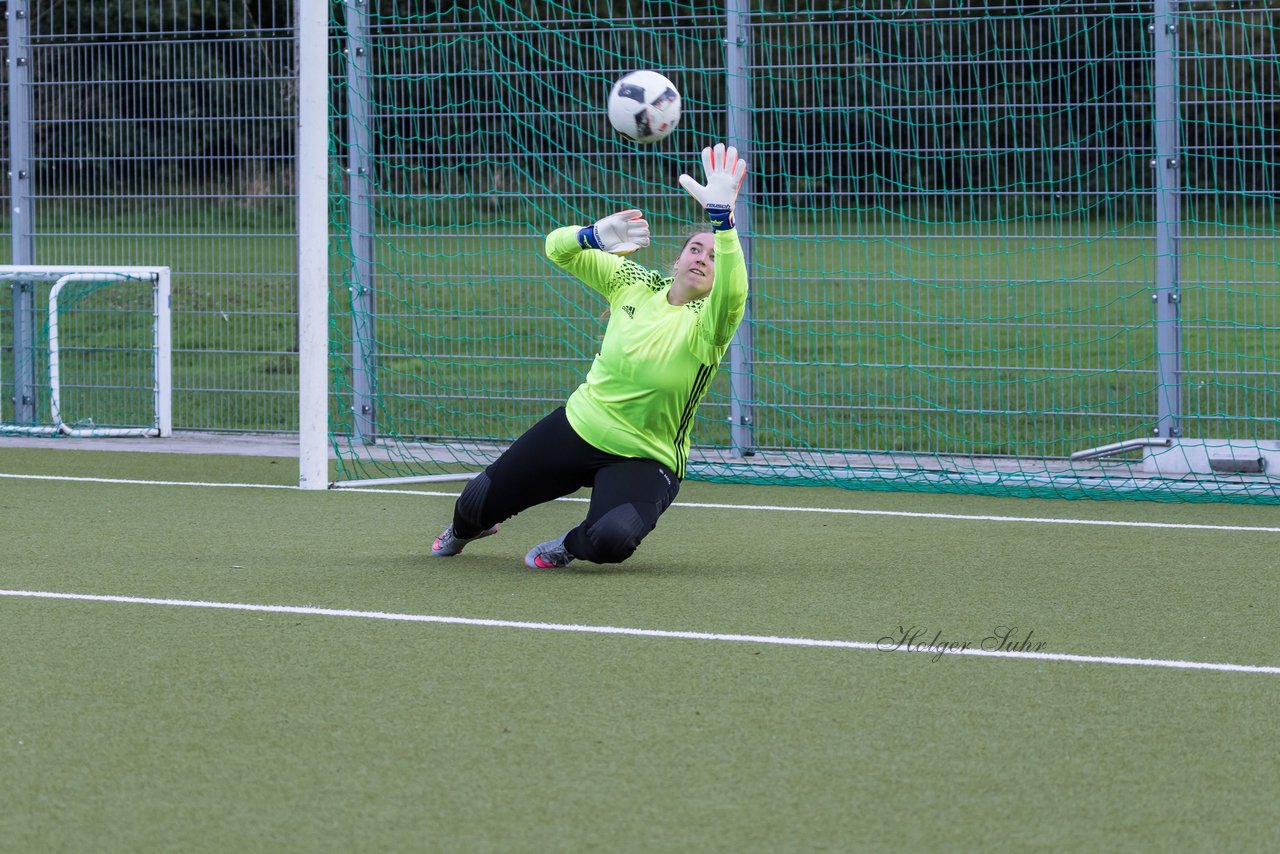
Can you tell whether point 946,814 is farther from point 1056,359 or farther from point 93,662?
point 1056,359

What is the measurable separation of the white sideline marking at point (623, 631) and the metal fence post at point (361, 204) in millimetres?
4245

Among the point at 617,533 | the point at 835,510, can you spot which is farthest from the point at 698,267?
the point at 835,510

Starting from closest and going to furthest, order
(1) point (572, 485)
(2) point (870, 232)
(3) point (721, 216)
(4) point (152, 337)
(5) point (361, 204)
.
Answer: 1. (3) point (721, 216)
2. (1) point (572, 485)
3. (2) point (870, 232)
4. (5) point (361, 204)
5. (4) point (152, 337)

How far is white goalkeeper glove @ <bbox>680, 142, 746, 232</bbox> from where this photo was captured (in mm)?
6566

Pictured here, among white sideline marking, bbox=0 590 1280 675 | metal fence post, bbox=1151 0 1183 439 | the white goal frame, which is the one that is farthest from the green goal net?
white sideline marking, bbox=0 590 1280 675

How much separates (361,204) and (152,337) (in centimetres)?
185

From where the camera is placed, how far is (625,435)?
7.03m

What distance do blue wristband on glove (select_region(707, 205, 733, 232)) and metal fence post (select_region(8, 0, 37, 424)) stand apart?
6.78m

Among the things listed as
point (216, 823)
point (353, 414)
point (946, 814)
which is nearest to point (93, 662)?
point (216, 823)

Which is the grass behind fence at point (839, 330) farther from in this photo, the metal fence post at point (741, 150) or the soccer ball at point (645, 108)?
the soccer ball at point (645, 108)

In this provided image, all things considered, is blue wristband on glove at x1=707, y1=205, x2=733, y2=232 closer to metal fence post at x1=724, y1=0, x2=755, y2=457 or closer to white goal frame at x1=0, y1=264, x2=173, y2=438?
metal fence post at x1=724, y1=0, x2=755, y2=457

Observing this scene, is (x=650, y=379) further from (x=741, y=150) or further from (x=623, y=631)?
(x=741, y=150)

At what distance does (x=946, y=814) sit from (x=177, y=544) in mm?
4470

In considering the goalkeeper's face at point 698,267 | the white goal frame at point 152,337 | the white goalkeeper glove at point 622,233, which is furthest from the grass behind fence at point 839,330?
the goalkeeper's face at point 698,267
